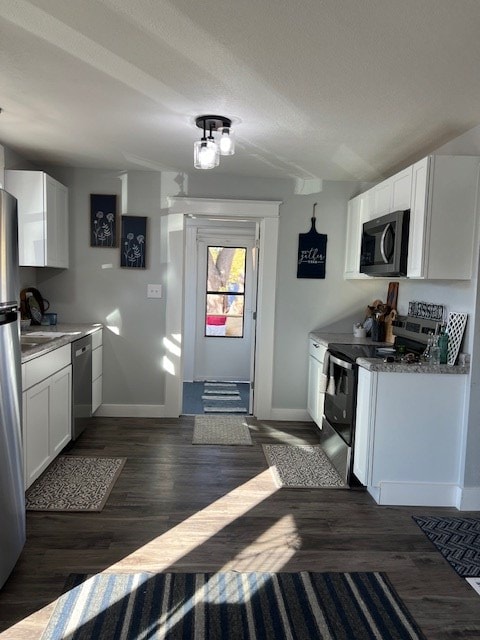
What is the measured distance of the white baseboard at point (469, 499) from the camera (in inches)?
115

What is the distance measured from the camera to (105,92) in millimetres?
2480

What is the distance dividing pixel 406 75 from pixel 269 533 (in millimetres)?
2363

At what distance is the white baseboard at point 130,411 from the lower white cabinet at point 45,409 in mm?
951

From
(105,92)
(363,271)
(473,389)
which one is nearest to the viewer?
(105,92)

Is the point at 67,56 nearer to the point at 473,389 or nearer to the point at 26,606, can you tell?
the point at 26,606

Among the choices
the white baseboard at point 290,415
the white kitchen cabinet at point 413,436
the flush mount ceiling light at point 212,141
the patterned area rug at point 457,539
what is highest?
the flush mount ceiling light at point 212,141

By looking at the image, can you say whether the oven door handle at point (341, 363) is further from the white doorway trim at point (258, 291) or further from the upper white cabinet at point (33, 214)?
the upper white cabinet at point (33, 214)

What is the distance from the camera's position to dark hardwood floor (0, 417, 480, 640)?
204cm

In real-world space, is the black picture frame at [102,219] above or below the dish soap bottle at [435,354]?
above

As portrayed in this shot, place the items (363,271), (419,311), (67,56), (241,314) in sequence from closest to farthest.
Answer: (67,56) → (419,311) → (363,271) → (241,314)

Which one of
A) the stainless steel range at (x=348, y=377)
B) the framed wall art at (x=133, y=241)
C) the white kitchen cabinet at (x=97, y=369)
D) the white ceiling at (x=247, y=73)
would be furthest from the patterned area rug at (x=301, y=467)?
the white ceiling at (x=247, y=73)

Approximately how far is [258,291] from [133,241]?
1255 millimetres

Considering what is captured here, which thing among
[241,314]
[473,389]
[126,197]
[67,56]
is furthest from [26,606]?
[241,314]

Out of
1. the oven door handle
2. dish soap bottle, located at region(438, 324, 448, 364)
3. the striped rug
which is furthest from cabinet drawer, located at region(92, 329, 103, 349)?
dish soap bottle, located at region(438, 324, 448, 364)
